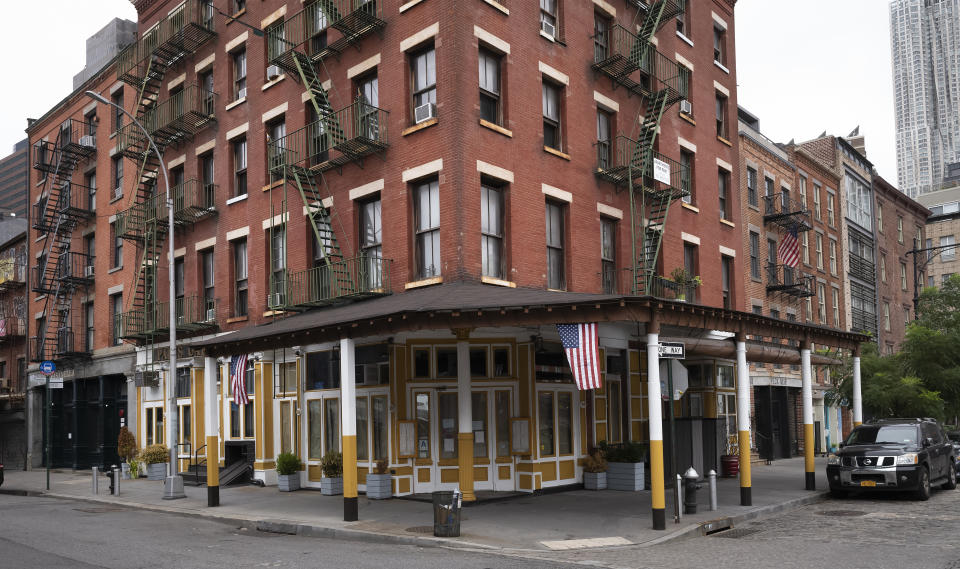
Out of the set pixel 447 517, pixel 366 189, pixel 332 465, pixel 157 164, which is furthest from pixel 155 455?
pixel 447 517

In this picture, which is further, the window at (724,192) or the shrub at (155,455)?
the window at (724,192)

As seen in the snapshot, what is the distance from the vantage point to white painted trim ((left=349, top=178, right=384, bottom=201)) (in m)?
21.1

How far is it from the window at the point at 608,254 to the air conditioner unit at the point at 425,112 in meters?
6.39

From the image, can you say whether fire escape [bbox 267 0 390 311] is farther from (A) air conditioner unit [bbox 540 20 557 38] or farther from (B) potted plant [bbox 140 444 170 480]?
(B) potted plant [bbox 140 444 170 480]

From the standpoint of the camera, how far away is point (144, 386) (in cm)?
2902

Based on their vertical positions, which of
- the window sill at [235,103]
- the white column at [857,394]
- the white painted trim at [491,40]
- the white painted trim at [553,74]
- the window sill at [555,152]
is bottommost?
the white column at [857,394]

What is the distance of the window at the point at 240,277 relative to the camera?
1030 inches

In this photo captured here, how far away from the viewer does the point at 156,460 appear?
2770cm

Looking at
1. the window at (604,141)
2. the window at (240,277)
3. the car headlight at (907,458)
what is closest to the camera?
the car headlight at (907,458)

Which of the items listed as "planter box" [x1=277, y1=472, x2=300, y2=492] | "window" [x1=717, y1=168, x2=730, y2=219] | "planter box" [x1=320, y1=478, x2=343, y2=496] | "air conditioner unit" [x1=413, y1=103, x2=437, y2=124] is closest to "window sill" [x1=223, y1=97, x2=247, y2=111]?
"air conditioner unit" [x1=413, y1=103, x2=437, y2=124]

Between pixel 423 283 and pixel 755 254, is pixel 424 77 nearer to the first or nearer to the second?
pixel 423 283

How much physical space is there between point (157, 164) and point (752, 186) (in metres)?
23.8

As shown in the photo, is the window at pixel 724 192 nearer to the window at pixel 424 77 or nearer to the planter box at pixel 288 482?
the window at pixel 424 77

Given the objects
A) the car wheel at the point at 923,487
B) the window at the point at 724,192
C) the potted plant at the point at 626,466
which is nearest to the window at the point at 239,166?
the potted plant at the point at 626,466
